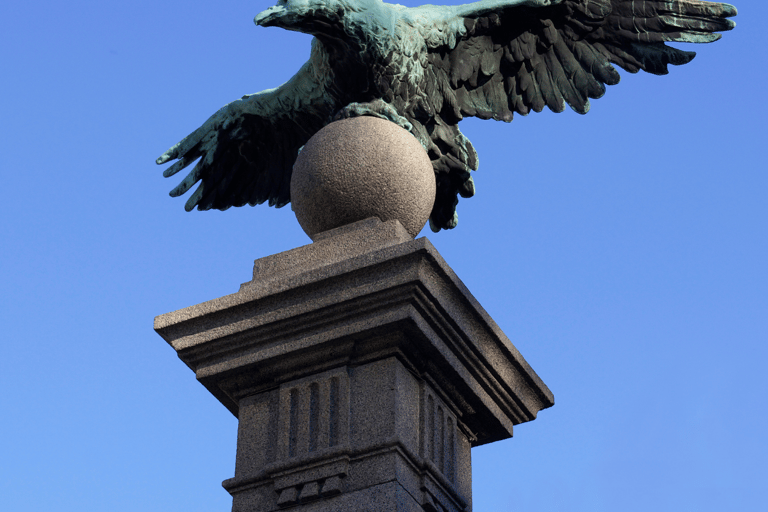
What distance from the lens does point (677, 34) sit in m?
9.79

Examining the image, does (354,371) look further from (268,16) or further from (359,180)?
(268,16)

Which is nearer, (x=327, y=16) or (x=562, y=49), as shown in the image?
(x=327, y=16)

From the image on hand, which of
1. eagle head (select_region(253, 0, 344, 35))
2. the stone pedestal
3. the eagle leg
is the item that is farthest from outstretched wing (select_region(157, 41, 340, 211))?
the stone pedestal

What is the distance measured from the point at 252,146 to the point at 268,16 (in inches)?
75.5

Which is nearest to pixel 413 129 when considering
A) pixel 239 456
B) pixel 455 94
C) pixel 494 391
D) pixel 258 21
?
pixel 455 94

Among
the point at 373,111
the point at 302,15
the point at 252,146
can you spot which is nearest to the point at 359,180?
the point at 373,111

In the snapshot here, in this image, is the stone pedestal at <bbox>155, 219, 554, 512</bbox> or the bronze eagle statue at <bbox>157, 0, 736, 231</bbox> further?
the bronze eagle statue at <bbox>157, 0, 736, 231</bbox>

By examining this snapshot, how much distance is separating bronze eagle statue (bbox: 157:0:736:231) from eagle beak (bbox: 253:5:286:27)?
522mm

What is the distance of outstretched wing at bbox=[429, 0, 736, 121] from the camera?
9562 mm

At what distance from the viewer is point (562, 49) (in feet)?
32.8

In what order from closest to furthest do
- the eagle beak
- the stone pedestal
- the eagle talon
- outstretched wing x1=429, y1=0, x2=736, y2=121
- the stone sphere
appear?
1. the stone pedestal
2. the stone sphere
3. the eagle beak
4. the eagle talon
5. outstretched wing x1=429, y1=0, x2=736, y2=121

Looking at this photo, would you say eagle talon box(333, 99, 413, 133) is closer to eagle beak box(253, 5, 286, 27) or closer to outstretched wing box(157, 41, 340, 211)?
outstretched wing box(157, 41, 340, 211)

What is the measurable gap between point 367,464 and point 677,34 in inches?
201

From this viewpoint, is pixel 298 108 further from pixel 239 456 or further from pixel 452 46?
pixel 239 456
